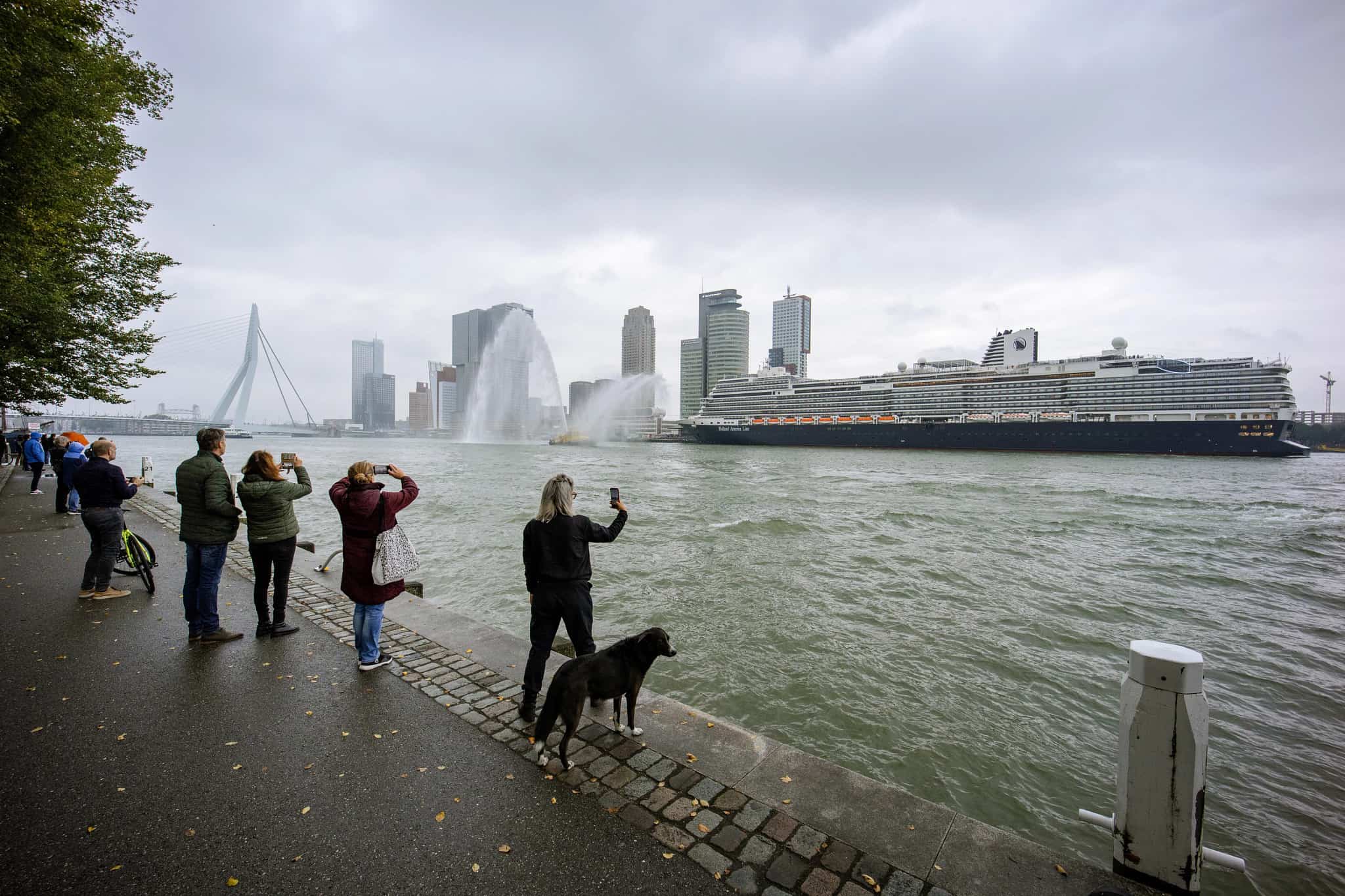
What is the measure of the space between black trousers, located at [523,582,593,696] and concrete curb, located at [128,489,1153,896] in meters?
0.39

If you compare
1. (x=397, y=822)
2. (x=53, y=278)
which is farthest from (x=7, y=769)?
(x=53, y=278)

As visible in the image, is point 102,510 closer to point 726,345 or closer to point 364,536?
point 364,536

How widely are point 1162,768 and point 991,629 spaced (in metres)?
6.50

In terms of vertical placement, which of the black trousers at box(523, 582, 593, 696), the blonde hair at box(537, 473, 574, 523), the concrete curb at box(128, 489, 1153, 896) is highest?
the blonde hair at box(537, 473, 574, 523)

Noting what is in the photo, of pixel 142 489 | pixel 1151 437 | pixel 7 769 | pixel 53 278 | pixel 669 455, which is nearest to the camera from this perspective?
pixel 7 769

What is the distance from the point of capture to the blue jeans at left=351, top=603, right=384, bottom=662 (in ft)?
16.2

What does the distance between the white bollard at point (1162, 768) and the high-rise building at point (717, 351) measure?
17529 cm

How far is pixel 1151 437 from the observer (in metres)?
64.1

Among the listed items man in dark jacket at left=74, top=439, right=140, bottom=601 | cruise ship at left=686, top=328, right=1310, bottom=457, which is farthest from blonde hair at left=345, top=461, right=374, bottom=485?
cruise ship at left=686, top=328, right=1310, bottom=457

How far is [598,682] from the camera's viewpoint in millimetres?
3771

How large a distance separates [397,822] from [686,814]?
1640 mm

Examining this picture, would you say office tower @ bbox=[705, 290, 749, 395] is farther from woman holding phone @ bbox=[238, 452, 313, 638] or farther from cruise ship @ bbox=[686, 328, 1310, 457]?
woman holding phone @ bbox=[238, 452, 313, 638]

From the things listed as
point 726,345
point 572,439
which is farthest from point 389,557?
point 726,345

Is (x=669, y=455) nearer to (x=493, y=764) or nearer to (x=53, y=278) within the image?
(x=53, y=278)
